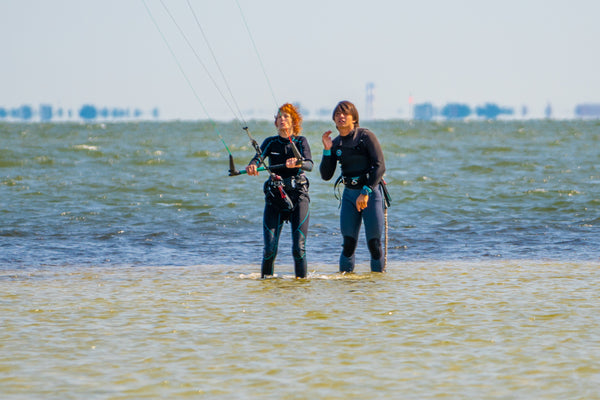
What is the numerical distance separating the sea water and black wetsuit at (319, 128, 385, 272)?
0.67 m

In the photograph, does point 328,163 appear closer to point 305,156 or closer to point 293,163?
point 305,156

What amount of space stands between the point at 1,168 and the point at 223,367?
31.4 metres

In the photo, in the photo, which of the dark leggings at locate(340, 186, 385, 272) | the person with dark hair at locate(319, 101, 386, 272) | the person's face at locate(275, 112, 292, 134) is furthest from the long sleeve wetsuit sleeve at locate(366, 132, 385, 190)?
the person's face at locate(275, 112, 292, 134)

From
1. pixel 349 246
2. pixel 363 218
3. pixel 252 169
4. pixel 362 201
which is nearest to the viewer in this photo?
pixel 252 169

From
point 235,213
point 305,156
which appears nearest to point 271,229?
point 305,156

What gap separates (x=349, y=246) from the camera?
9.88m

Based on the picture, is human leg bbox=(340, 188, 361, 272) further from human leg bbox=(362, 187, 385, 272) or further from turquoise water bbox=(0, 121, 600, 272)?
turquoise water bbox=(0, 121, 600, 272)

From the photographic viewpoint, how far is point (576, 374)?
5602mm

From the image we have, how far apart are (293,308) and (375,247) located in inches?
87.9

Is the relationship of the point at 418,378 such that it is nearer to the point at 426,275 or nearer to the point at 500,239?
the point at 426,275

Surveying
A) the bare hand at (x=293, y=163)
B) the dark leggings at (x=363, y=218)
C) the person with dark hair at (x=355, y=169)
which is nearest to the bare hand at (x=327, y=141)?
the person with dark hair at (x=355, y=169)

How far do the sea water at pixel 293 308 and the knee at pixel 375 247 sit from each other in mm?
333

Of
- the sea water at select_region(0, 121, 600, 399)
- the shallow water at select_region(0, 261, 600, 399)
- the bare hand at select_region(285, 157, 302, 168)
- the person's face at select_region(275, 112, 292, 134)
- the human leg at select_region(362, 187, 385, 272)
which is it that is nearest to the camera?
the shallow water at select_region(0, 261, 600, 399)

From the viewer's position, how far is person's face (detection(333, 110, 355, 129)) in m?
9.37
